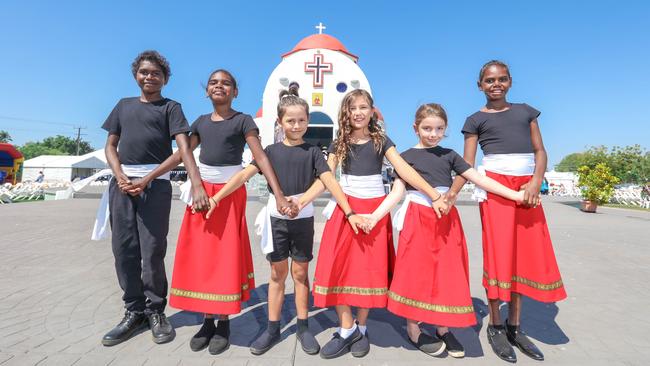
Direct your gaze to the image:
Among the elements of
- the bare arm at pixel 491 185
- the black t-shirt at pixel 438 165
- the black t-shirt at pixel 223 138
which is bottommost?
the bare arm at pixel 491 185

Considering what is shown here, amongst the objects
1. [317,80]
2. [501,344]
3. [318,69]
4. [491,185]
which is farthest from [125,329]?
[318,69]

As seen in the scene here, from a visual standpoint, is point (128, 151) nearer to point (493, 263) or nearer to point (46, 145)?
point (493, 263)

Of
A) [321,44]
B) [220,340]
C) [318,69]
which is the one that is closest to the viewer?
[220,340]

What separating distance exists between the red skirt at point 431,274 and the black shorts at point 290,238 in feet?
2.29

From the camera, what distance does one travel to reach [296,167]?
265cm

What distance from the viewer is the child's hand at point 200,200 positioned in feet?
8.24

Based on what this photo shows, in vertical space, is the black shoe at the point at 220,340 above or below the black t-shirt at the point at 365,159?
below

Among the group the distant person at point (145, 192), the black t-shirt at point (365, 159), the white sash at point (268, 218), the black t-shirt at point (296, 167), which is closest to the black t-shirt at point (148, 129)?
the distant person at point (145, 192)

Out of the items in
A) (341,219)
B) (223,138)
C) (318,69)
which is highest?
(318,69)

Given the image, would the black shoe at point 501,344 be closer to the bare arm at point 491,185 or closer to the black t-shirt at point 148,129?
the bare arm at point 491,185

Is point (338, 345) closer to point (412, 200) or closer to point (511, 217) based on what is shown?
point (412, 200)

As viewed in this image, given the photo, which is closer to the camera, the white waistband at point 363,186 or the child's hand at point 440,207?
the child's hand at point 440,207

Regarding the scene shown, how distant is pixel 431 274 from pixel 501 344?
2.50ft

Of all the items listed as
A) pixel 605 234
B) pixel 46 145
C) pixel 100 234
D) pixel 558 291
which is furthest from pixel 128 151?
pixel 46 145
